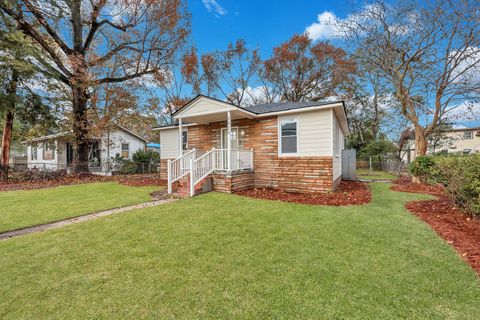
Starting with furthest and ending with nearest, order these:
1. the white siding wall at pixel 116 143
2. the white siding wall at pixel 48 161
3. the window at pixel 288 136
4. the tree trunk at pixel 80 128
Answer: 1. the white siding wall at pixel 116 143
2. the white siding wall at pixel 48 161
3. the tree trunk at pixel 80 128
4. the window at pixel 288 136

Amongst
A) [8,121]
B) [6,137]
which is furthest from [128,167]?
[8,121]

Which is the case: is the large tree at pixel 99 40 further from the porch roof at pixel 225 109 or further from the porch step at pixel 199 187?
the porch step at pixel 199 187

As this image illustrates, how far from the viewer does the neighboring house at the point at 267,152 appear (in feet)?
27.8

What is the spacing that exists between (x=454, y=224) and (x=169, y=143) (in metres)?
12.5

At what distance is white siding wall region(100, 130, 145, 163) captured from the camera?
19.1m

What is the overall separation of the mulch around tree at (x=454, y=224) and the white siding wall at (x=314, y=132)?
318 cm

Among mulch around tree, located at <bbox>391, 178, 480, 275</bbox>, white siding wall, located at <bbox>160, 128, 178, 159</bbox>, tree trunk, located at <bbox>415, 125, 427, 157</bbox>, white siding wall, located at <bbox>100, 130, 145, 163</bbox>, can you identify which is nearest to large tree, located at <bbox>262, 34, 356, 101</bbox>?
tree trunk, located at <bbox>415, 125, 427, 157</bbox>

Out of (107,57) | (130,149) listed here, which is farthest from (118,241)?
(130,149)

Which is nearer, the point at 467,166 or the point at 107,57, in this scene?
the point at 467,166

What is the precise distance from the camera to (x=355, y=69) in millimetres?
17781

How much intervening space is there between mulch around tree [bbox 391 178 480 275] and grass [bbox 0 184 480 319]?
0.21 metres

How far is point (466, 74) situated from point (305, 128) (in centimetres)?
976

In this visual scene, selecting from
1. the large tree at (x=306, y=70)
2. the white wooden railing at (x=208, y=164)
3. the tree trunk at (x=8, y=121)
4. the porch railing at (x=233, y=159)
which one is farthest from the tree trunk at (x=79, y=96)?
the large tree at (x=306, y=70)

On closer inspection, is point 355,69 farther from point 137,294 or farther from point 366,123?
point 137,294
